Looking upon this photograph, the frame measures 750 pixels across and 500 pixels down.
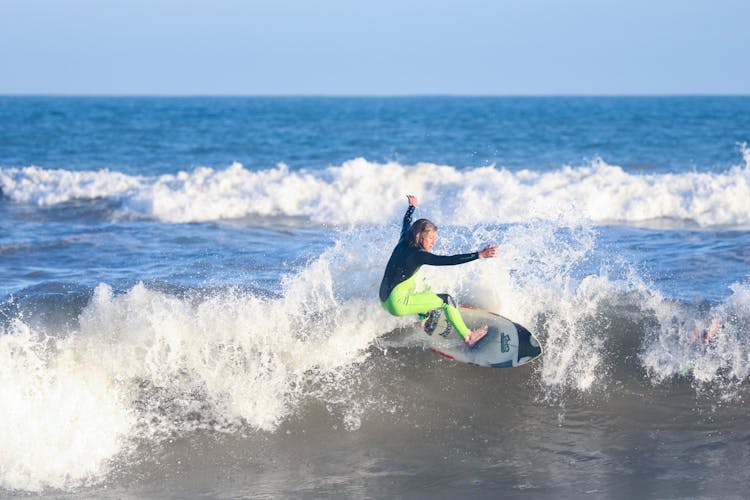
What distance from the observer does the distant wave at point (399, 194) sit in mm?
16125

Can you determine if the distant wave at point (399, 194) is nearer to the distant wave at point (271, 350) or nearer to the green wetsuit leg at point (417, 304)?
the distant wave at point (271, 350)

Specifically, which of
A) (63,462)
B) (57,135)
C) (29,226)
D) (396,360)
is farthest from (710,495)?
(57,135)

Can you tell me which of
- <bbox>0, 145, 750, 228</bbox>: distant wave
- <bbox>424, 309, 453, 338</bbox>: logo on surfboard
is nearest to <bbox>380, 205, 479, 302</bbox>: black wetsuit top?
<bbox>424, 309, 453, 338</bbox>: logo on surfboard

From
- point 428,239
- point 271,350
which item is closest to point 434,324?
point 428,239

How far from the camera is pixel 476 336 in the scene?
792 cm

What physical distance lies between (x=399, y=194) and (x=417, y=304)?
1160 centimetres

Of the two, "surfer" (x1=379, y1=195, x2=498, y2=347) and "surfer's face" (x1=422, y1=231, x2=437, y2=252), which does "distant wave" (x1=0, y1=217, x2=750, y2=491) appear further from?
"surfer's face" (x1=422, y1=231, x2=437, y2=252)

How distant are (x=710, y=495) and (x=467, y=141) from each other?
29.1 m

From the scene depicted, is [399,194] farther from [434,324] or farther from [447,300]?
[447,300]

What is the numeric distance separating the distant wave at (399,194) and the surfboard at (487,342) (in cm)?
669

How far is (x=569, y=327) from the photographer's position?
27.3 ft

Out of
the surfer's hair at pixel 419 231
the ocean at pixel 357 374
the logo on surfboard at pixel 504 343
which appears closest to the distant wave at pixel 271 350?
the ocean at pixel 357 374

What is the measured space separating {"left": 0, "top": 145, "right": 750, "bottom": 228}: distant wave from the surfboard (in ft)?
21.9

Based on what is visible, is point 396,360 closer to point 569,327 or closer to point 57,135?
point 569,327
